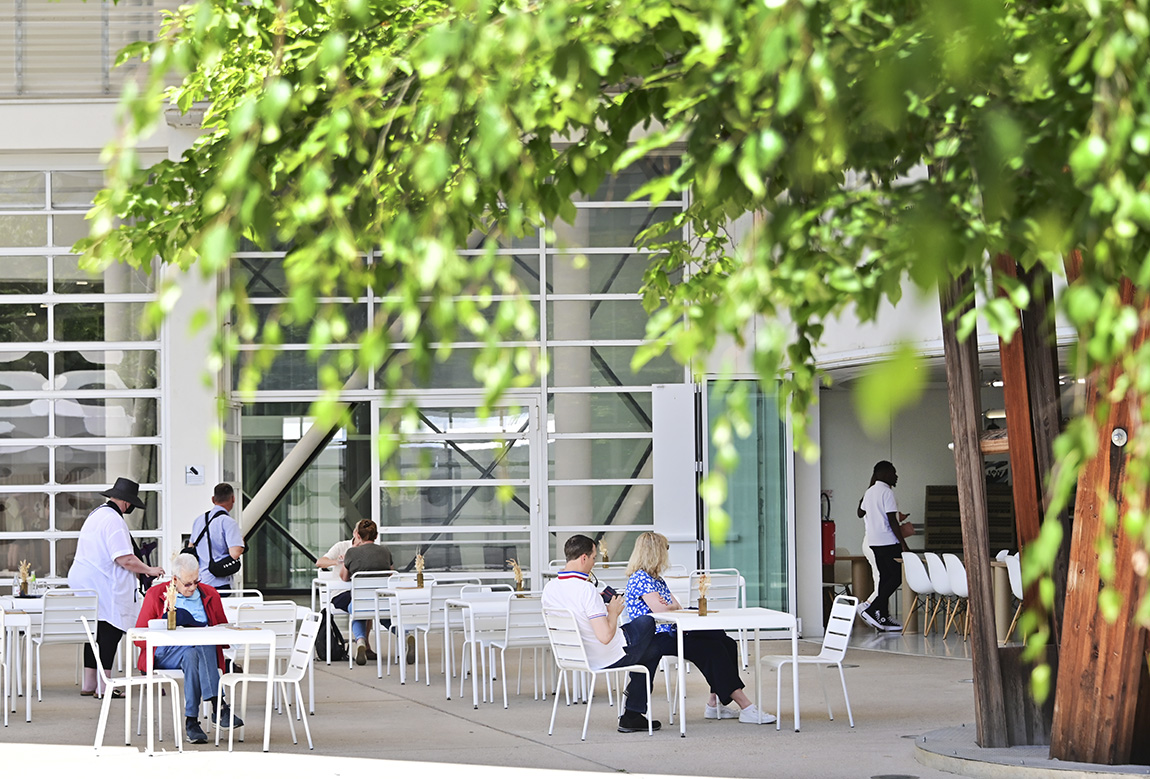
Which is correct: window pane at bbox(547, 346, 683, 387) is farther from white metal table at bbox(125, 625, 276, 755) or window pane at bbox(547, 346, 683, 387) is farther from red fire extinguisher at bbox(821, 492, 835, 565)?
white metal table at bbox(125, 625, 276, 755)

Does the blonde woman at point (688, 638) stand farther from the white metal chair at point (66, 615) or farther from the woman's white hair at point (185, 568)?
the white metal chair at point (66, 615)

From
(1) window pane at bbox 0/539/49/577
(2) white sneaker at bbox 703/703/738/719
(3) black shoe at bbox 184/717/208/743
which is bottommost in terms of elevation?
(2) white sneaker at bbox 703/703/738/719

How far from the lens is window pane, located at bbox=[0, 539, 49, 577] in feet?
50.1

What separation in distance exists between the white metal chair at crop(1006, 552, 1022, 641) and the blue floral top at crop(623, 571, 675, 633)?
4145 mm

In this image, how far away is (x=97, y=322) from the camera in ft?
50.5

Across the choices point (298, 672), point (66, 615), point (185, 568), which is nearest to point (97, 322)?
point (66, 615)

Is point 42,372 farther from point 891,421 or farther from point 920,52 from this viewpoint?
point 920,52

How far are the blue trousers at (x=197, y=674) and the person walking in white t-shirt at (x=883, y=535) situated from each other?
8420mm

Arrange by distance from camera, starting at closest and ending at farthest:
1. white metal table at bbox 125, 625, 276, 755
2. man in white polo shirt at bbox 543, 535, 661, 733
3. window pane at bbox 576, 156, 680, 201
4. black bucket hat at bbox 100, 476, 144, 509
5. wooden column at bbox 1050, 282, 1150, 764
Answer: wooden column at bbox 1050, 282, 1150, 764, white metal table at bbox 125, 625, 276, 755, man in white polo shirt at bbox 543, 535, 661, 733, black bucket hat at bbox 100, 476, 144, 509, window pane at bbox 576, 156, 680, 201

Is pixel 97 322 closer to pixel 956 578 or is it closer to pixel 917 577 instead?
pixel 917 577

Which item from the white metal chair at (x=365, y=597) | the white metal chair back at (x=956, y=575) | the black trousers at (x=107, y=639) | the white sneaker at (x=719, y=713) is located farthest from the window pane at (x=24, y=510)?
the white metal chair back at (x=956, y=575)

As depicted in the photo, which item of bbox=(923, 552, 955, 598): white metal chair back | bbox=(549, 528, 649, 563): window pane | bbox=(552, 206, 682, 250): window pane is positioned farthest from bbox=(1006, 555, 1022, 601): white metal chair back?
bbox=(552, 206, 682, 250): window pane

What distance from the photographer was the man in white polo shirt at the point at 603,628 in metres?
8.31

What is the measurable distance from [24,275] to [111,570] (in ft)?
21.8
